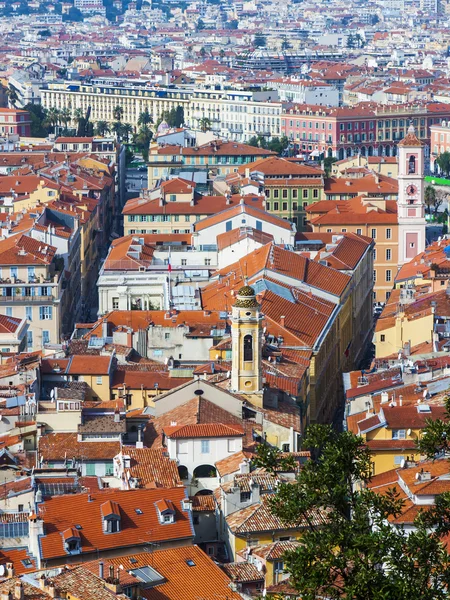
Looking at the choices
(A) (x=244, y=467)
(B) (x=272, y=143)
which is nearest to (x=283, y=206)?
(B) (x=272, y=143)

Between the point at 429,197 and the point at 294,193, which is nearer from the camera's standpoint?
the point at 294,193

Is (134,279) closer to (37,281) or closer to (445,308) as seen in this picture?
(37,281)

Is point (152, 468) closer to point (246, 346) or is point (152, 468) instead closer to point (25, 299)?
point (246, 346)

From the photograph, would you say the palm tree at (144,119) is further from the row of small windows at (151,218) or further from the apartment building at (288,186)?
the row of small windows at (151,218)

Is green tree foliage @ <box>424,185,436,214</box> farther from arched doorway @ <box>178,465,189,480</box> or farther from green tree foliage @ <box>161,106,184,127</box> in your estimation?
arched doorway @ <box>178,465,189,480</box>

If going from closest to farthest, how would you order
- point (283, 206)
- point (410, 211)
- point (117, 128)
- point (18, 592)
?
point (18, 592), point (410, 211), point (283, 206), point (117, 128)

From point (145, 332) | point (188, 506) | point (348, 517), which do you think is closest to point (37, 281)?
point (145, 332)
